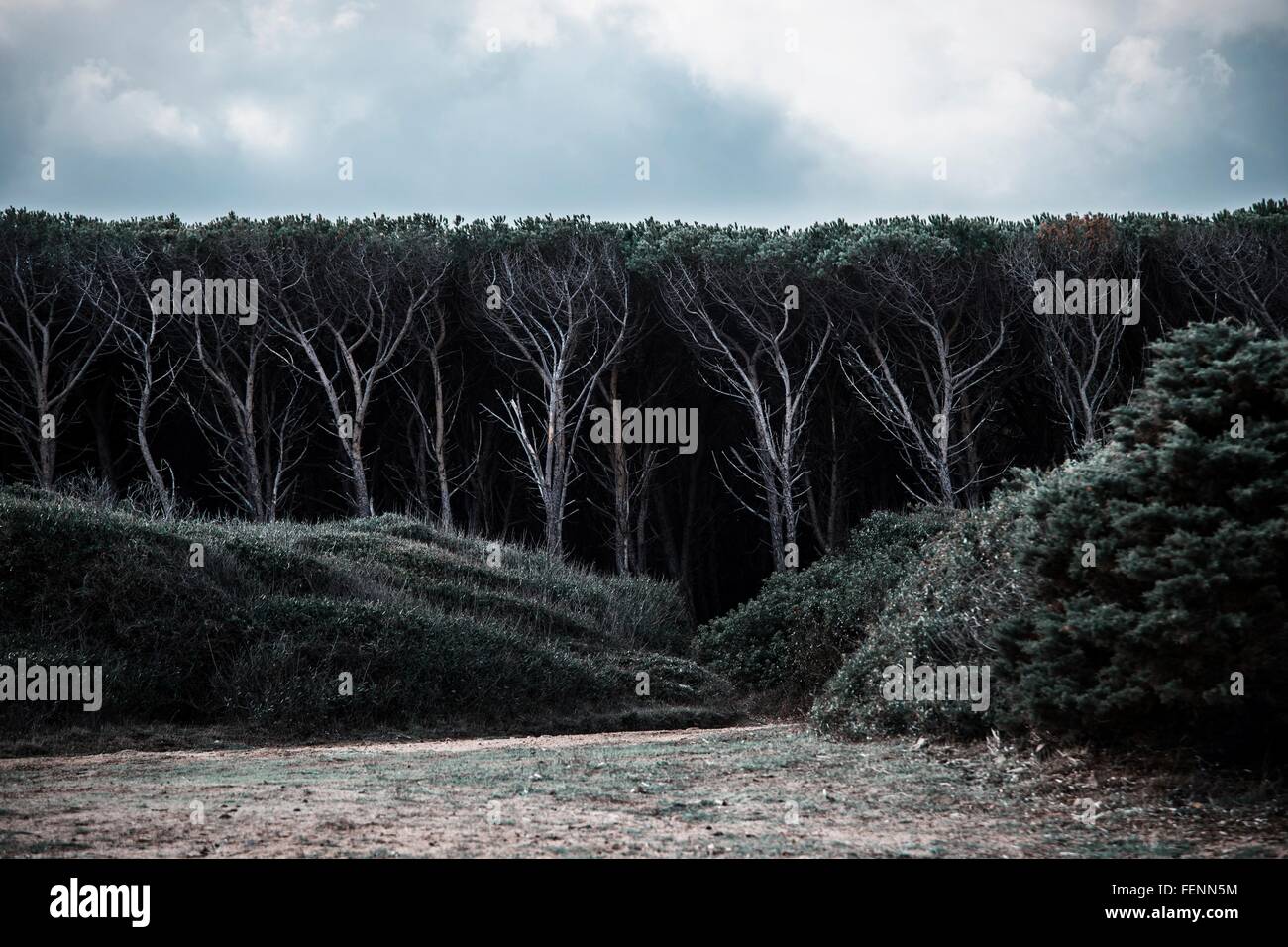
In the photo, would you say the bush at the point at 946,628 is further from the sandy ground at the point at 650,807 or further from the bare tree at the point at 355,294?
the bare tree at the point at 355,294

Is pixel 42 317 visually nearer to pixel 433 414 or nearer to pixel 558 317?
pixel 433 414

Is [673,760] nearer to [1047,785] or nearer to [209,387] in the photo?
[1047,785]

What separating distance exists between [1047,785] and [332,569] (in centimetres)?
1469

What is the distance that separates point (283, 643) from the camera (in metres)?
17.6

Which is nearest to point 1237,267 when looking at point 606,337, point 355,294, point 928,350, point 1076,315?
point 1076,315

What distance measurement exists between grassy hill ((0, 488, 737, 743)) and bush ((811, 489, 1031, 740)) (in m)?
5.57

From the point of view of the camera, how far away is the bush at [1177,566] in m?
8.75

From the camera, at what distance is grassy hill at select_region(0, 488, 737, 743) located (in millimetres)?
16578

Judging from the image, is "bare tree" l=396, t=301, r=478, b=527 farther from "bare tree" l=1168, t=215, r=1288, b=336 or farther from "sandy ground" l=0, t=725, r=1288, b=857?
"sandy ground" l=0, t=725, r=1288, b=857

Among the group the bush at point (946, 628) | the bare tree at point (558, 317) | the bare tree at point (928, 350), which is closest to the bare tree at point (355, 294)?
the bare tree at point (558, 317)

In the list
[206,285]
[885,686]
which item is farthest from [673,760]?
[206,285]

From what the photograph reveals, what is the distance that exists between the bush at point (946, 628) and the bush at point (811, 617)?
3858 millimetres

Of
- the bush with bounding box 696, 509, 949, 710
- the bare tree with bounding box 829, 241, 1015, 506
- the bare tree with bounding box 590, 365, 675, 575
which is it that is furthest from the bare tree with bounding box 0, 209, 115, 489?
the bare tree with bounding box 829, 241, 1015, 506

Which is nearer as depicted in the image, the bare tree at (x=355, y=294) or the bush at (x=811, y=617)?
the bush at (x=811, y=617)
